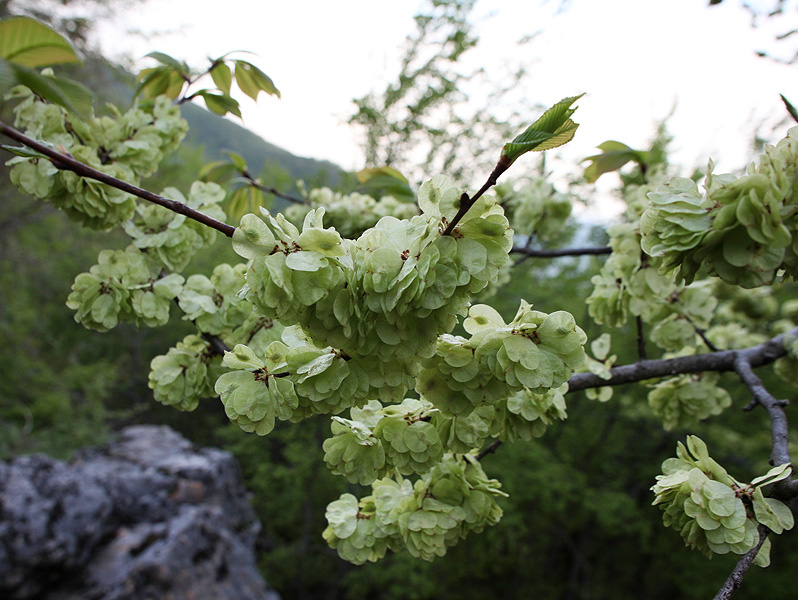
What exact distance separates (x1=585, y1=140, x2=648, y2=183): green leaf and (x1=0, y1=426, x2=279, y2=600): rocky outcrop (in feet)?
12.3

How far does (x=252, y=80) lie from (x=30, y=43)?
0.88 meters

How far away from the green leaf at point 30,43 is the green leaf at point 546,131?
0.60 metres

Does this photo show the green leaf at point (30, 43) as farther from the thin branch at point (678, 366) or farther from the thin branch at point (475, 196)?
the thin branch at point (678, 366)

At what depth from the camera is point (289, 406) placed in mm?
741

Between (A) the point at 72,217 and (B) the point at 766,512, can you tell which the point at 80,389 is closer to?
(A) the point at 72,217

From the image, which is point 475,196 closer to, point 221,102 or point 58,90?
point 58,90

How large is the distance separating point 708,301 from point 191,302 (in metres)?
1.54

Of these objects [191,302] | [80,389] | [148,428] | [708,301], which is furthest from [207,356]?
[80,389]

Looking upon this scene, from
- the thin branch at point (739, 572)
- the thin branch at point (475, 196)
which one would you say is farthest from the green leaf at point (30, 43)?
the thin branch at point (739, 572)

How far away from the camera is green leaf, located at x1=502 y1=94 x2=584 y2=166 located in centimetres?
53

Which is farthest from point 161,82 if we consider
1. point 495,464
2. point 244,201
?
point 495,464

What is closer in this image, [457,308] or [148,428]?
[457,308]

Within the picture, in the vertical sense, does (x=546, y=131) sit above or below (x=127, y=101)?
below

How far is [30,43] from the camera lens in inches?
22.5
